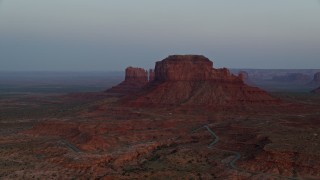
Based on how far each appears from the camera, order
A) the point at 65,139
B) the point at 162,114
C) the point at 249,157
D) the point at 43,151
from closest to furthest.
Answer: the point at 249,157, the point at 43,151, the point at 65,139, the point at 162,114

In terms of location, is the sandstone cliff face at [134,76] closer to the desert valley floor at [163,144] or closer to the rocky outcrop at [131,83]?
the rocky outcrop at [131,83]

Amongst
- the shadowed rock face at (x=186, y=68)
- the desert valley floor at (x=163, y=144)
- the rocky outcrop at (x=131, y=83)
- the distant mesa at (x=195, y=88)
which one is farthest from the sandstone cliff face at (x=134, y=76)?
the desert valley floor at (x=163, y=144)

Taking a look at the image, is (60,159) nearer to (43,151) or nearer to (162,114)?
(43,151)

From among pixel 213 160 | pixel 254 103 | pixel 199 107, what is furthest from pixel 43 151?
pixel 254 103

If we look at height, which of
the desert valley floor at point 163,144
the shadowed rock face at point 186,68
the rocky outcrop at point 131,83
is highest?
the shadowed rock face at point 186,68

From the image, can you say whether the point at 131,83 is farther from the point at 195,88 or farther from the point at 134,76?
the point at 195,88

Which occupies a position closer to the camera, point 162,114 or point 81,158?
point 81,158

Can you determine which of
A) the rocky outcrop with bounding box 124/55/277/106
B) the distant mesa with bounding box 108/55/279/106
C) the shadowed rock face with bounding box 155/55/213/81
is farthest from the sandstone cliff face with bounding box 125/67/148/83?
the shadowed rock face with bounding box 155/55/213/81

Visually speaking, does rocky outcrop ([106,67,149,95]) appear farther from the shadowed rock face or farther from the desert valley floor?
the desert valley floor
